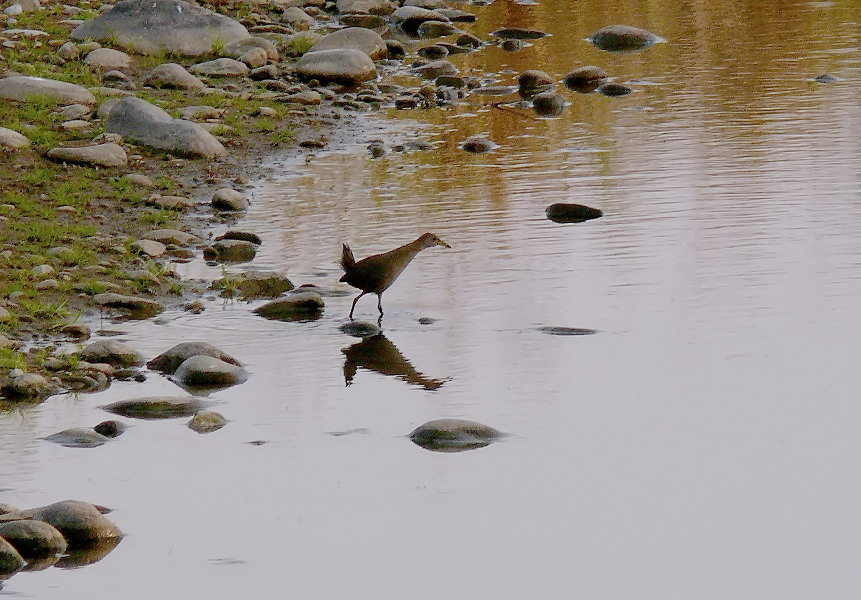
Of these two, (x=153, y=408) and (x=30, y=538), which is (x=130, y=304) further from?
(x=30, y=538)

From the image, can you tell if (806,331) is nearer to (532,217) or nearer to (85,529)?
(532,217)

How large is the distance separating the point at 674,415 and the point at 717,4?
14.8 meters

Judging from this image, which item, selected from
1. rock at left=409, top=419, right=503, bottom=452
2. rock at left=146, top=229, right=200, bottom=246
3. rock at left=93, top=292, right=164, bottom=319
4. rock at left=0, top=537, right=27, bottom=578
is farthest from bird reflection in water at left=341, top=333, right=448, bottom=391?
rock at left=0, top=537, right=27, bottom=578

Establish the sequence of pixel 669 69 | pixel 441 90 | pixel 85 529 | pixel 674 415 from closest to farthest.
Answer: pixel 85 529
pixel 674 415
pixel 441 90
pixel 669 69

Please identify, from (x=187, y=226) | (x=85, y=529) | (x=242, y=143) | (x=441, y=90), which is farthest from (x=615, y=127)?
(x=85, y=529)

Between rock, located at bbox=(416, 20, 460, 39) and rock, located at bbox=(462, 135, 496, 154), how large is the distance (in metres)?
6.16

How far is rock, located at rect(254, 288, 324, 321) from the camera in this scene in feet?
26.9

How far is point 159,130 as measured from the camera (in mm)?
11734

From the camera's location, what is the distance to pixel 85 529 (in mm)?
5328

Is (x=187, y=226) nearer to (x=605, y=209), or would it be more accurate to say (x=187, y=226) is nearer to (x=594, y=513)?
(x=605, y=209)

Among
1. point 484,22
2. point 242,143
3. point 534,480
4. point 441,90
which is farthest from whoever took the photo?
point 484,22

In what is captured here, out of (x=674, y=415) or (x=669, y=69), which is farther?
(x=669, y=69)

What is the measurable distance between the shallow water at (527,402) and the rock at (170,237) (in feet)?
1.68

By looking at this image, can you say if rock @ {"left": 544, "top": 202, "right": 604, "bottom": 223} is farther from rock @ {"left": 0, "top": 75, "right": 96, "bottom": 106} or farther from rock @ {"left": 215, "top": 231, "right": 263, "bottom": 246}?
rock @ {"left": 0, "top": 75, "right": 96, "bottom": 106}
